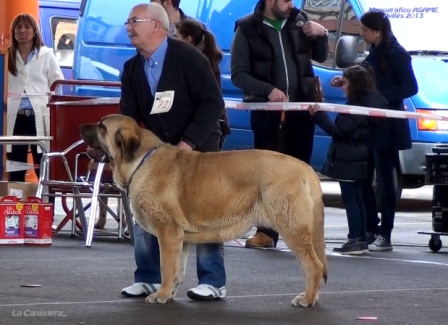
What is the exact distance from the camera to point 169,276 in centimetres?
781

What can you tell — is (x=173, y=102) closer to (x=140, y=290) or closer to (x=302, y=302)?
(x=140, y=290)

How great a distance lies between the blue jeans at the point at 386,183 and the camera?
11.4 meters

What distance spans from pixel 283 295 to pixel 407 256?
9.55 feet

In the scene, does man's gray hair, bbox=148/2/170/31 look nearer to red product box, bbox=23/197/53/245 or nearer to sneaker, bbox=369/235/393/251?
red product box, bbox=23/197/53/245

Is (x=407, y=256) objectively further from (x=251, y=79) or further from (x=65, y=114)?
(x=65, y=114)

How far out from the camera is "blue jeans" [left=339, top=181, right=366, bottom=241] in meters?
11.1

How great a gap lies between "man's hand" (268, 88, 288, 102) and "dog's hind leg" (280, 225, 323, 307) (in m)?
3.33

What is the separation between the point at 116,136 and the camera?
7.86m

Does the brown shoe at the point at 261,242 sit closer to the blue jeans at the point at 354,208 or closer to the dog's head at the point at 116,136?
the blue jeans at the point at 354,208

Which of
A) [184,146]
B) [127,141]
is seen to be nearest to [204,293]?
[184,146]

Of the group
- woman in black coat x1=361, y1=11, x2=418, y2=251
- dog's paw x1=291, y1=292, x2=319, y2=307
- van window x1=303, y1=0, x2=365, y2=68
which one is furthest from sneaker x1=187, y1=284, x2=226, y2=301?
van window x1=303, y1=0, x2=365, y2=68

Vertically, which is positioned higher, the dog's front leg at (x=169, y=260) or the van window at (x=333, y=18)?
the van window at (x=333, y=18)

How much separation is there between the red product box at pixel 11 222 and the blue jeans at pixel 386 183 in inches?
122

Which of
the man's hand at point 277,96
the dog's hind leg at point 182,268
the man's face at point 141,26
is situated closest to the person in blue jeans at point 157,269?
the dog's hind leg at point 182,268
